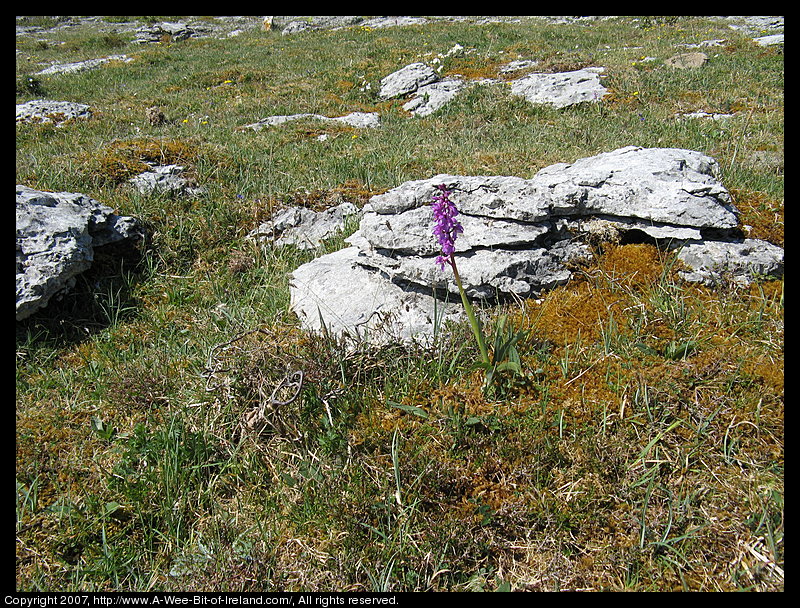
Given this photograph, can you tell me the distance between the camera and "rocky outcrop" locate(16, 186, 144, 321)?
4668mm

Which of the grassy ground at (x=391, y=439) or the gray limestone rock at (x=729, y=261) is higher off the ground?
the gray limestone rock at (x=729, y=261)

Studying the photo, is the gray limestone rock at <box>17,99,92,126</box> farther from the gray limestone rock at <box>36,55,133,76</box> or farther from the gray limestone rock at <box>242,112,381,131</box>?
the gray limestone rock at <box>36,55,133,76</box>

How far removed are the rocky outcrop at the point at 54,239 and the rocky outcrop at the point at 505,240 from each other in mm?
2212

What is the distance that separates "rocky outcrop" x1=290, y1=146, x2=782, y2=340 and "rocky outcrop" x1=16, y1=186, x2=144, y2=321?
2212mm

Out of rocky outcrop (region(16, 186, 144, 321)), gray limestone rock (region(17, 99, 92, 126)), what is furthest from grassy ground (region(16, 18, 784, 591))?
gray limestone rock (region(17, 99, 92, 126))

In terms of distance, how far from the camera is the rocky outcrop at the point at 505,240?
4422mm

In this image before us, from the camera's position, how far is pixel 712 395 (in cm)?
342

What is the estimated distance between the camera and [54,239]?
4988mm

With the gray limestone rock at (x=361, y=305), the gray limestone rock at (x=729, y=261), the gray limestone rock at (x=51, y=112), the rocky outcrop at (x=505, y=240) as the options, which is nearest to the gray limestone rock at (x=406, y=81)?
the gray limestone rock at (x=51, y=112)

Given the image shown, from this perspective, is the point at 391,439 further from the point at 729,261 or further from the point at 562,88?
the point at 562,88

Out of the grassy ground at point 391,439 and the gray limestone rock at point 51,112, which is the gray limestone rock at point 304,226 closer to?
the grassy ground at point 391,439

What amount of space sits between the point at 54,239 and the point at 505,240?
4428mm
